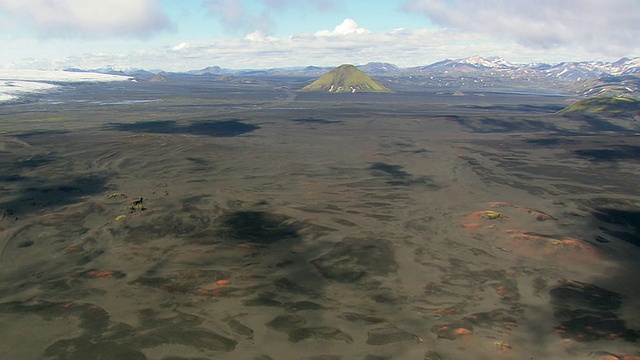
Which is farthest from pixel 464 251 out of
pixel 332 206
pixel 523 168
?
pixel 523 168

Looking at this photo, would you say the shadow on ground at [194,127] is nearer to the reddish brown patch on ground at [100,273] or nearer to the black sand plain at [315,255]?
the black sand plain at [315,255]

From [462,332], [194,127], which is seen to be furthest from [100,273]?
[194,127]

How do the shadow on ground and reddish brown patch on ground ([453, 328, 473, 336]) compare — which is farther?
the shadow on ground

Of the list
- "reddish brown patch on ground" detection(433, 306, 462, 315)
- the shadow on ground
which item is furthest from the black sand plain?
the shadow on ground

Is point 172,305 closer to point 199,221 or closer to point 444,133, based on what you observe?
point 199,221

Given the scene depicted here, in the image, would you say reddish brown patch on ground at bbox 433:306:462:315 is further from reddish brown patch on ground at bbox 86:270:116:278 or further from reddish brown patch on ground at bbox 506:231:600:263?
reddish brown patch on ground at bbox 86:270:116:278

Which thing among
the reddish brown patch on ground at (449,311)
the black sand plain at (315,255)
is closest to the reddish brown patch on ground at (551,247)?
the black sand plain at (315,255)

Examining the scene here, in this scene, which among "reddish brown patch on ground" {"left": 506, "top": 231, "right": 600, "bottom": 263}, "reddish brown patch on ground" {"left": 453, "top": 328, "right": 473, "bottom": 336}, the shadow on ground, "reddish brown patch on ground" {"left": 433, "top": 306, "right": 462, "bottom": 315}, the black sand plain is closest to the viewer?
the black sand plain

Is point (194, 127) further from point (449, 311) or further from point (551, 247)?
point (449, 311)
